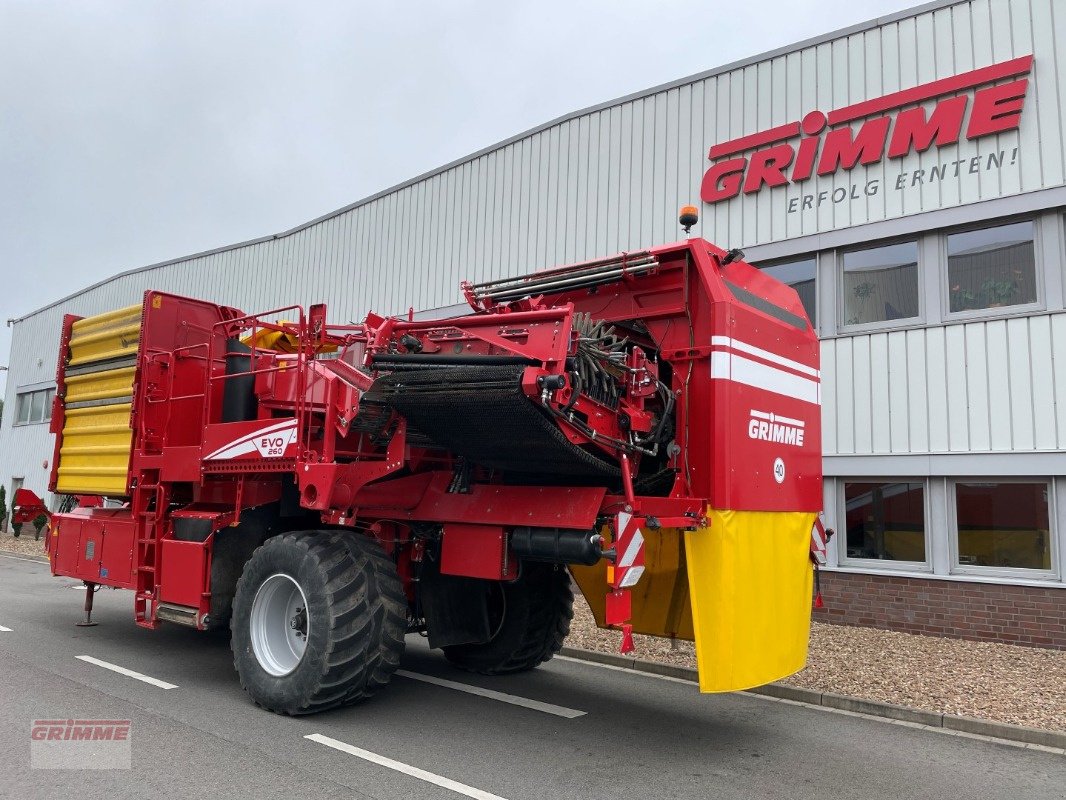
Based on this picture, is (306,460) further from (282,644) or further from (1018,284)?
(1018,284)

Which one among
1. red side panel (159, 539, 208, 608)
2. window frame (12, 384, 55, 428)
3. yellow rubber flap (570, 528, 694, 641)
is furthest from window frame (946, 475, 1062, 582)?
window frame (12, 384, 55, 428)

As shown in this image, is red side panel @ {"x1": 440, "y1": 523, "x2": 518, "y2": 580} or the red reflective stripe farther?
the red reflective stripe

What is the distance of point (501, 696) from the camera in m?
6.87

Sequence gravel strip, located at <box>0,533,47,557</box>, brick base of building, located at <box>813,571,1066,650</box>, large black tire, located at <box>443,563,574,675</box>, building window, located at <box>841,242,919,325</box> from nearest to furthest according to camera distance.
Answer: large black tire, located at <box>443,563,574,675</box>
brick base of building, located at <box>813,571,1066,650</box>
building window, located at <box>841,242,919,325</box>
gravel strip, located at <box>0,533,47,557</box>

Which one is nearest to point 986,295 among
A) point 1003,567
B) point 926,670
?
point 1003,567

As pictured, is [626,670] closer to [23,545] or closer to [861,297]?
[861,297]

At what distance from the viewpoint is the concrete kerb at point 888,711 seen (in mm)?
6004

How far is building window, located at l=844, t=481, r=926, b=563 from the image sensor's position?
10.1 metres

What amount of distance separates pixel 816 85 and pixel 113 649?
10.9m

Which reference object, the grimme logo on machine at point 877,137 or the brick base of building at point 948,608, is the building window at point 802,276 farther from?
the brick base of building at point 948,608

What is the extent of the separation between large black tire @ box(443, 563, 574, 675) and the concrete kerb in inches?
40.1

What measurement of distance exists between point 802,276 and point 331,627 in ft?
27.2

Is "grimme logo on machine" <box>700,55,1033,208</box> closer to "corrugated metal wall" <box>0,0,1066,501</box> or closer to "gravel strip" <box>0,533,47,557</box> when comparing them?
"corrugated metal wall" <box>0,0,1066,501</box>

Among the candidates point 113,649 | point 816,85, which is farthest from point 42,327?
point 816,85
